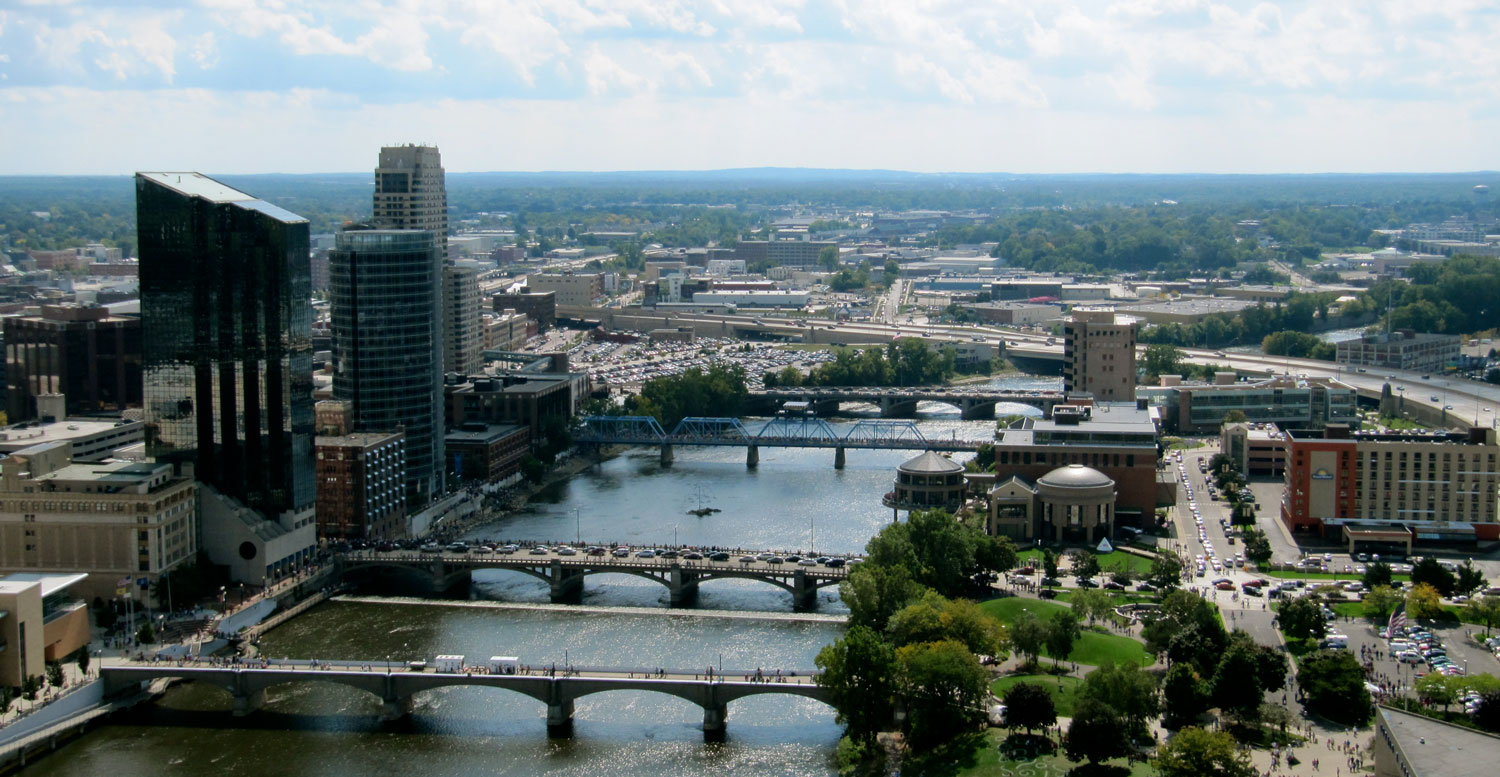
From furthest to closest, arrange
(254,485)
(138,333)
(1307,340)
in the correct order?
(1307,340) → (138,333) → (254,485)

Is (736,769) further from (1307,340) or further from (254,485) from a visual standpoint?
(1307,340)

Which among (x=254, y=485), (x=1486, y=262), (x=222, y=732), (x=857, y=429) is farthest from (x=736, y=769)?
(x=1486, y=262)

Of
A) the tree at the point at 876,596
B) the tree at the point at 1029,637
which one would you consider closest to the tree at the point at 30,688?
the tree at the point at 876,596

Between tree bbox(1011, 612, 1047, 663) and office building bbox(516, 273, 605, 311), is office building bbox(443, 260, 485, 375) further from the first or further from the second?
tree bbox(1011, 612, 1047, 663)

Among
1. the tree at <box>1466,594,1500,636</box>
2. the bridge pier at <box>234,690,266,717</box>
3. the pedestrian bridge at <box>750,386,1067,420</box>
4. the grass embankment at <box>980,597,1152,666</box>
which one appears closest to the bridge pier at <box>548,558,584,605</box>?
the bridge pier at <box>234,690,266,717</box>

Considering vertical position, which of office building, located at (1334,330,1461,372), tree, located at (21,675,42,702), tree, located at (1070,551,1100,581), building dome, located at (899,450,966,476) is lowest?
tree, located at (21,675,42,702)

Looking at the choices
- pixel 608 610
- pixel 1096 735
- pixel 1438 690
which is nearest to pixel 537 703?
pixel 608 610
